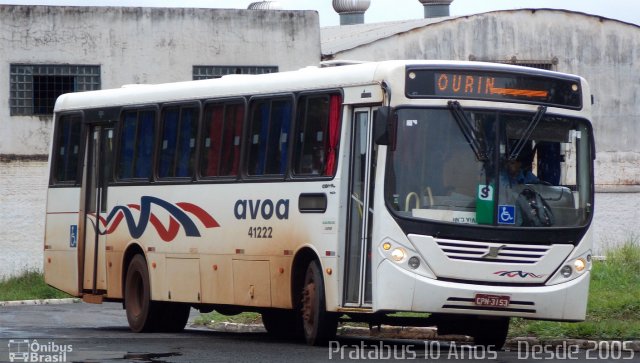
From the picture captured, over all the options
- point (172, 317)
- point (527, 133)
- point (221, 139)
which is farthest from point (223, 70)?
point (527, 133)

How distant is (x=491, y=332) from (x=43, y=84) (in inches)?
781

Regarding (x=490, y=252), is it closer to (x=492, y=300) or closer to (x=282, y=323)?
(x=492, y=300)

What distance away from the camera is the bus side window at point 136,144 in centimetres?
1933

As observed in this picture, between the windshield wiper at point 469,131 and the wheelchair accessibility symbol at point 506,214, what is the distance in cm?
53

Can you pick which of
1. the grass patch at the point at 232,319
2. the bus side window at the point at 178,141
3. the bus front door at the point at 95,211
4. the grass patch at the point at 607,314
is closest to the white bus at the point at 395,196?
the bus side window at the point at 178,141

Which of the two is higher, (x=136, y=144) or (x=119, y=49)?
(x=119, y=49)

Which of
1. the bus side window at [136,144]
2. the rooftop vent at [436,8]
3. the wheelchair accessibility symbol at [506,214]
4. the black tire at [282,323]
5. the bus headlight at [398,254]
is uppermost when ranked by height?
Result: the rooftop vent at [436,8]

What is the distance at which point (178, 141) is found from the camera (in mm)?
18625

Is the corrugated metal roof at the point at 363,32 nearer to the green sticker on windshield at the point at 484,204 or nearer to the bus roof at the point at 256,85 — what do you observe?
the bus roof at the point at 256,85

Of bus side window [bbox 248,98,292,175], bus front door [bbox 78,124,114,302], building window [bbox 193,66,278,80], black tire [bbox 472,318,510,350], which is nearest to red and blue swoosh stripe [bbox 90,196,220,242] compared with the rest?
bus front door [bbox 78,124,114,302]

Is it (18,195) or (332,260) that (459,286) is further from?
(18,195)

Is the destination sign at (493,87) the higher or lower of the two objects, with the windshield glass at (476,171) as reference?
higher

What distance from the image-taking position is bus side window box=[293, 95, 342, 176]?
15484 mm

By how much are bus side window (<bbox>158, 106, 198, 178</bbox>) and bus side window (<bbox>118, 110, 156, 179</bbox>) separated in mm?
347
